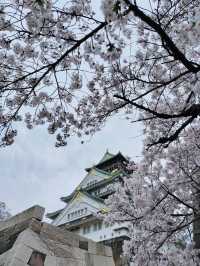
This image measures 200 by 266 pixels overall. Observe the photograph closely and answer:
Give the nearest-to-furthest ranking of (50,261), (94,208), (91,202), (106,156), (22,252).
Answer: (22,252)
(50,261)
(94,208)
(91,202)
(106,156)

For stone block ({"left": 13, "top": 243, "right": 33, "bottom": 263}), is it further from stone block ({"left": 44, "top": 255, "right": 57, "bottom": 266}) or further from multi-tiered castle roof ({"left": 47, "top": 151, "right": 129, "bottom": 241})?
multi-tiered castle roof ({"left": 47, "top": 151, "right": 129, "bottom": 241})

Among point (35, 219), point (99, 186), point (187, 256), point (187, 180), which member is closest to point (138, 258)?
point (187, 256)

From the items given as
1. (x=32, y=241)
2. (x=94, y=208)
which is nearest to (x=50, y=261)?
(x=32, y=241)

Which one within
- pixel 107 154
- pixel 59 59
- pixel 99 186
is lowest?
pixel 59 59

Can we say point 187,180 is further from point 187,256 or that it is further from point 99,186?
point 99,186

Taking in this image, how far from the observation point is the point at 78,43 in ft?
14.8

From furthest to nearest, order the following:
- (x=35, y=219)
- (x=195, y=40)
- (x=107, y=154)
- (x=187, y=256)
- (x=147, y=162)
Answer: (x=107, y=154), (x=147, y=162), (x=187, y=256), (x=35, y=219), (x=195, y=40)

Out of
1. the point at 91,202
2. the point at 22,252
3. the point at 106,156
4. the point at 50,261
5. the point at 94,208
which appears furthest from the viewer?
the point at 106,156

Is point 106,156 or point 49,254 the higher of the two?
point 106,156

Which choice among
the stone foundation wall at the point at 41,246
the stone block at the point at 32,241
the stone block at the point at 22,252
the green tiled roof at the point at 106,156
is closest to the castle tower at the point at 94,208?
the green tiled roof at the point at 106,156

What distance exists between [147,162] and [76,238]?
496cm

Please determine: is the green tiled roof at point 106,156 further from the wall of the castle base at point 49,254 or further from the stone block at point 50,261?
the stone block at point 50,261

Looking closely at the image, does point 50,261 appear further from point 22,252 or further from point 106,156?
point 106,156

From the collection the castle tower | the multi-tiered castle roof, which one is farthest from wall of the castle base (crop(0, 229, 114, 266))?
→ the multi-tiered castle roof
